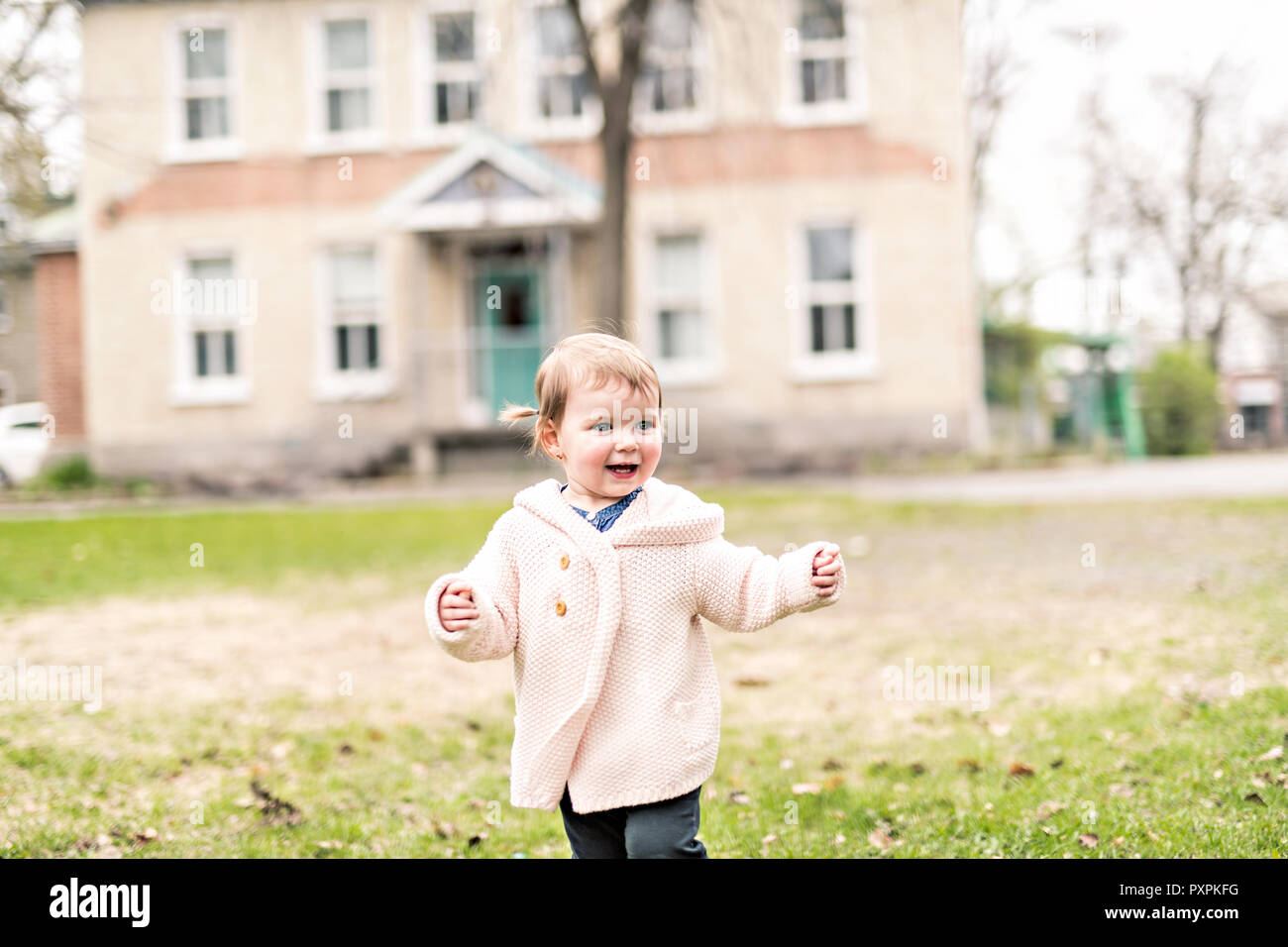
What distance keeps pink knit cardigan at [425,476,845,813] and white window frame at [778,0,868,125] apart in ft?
54.0

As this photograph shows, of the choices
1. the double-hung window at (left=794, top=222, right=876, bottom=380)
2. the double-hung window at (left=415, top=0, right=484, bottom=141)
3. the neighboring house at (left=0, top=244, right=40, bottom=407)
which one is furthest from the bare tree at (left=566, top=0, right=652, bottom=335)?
the double-hung window at (left=415, top=0, right=484, bottom=141)

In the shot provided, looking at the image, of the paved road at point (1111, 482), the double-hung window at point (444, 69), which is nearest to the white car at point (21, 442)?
the double-hung window at point (444, 69)

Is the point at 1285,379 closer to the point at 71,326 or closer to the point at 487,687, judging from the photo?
the point at 487,687

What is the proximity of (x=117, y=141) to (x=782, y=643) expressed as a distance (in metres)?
6.83

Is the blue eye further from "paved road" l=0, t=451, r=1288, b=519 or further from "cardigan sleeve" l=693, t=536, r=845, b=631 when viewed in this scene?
"paved road" l=0, t=451, r=1288, b=519

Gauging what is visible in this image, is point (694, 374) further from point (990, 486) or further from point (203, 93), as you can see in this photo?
point (203, 93)

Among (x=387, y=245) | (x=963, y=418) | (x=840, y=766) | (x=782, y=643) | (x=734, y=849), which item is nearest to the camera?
(x=734, y=849)

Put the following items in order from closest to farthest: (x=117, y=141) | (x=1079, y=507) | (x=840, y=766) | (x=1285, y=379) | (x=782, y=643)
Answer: (x=840, y=766) < (x=782, y=643) < (x=117, y=141) < (x=1079, y=507) < (x=1285, y=379)

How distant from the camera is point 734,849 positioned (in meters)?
3.44

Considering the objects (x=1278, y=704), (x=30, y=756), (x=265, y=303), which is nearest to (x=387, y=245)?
(x=265, y=303)

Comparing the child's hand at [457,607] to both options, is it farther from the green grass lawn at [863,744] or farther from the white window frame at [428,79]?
the white window frame at [428,79]

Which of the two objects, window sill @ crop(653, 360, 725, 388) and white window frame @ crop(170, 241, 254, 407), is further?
white window frame @ crop(170, 241, 254, 407)

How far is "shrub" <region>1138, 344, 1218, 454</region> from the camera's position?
15398 mm

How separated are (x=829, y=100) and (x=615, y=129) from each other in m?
7.00
